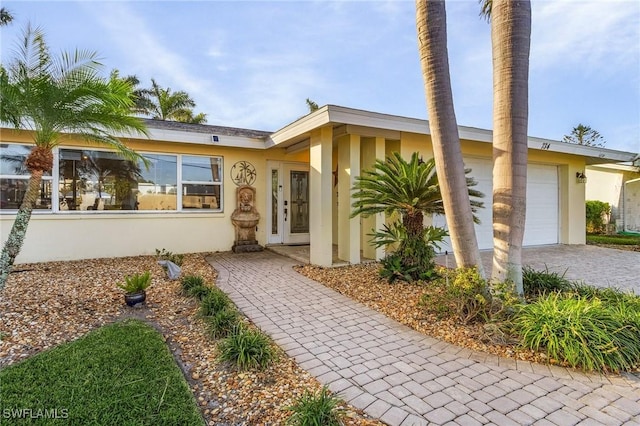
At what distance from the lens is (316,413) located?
2.07 metres

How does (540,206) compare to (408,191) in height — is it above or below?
below

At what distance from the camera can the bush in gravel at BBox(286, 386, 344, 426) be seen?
2031 millimetres

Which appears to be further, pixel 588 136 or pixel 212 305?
pixel 588 136

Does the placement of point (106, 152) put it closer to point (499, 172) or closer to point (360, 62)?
point (360, 62)

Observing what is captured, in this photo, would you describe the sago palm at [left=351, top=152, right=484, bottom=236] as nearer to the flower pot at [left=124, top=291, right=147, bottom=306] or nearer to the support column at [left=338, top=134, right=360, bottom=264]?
the support column at [left=338, top=134, right=360, bottom=264]

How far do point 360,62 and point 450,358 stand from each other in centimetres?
815

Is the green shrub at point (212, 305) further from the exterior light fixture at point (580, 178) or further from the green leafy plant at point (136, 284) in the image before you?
the exterior light fixture at point (580, 178)

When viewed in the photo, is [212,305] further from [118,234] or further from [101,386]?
[118,234]

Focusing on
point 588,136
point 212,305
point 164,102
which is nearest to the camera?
point 212,305

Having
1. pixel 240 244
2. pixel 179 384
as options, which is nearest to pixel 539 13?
pixel 179 384

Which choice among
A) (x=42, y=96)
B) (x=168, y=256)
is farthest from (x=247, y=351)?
(x=168, y=256)

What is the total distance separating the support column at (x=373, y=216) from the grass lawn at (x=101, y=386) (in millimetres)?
5094

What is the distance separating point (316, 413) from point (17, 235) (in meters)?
4.10

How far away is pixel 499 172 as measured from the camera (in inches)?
152
